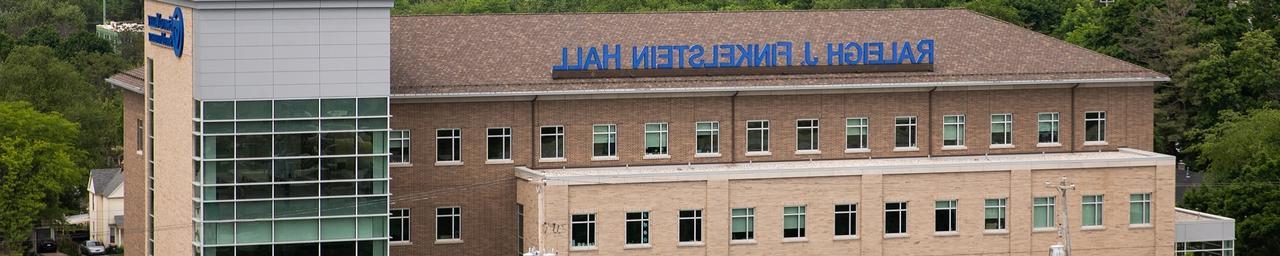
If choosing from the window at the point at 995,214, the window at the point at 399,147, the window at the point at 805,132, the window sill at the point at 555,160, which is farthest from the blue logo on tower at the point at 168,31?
the window at the point at 995,214

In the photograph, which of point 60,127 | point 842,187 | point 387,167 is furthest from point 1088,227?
point 60,127

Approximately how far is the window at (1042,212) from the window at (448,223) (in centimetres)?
2236

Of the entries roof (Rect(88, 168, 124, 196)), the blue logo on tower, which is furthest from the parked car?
the blue logo on tower

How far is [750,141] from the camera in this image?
104 metres

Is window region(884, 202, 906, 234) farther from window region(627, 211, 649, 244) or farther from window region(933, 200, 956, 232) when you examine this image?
window region(627, 211, 649, 244)

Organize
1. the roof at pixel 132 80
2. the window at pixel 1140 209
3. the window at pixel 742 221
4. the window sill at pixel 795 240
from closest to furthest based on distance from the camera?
the window at pixel 742 221 → the window sill at pixel 795 240 → the roof at pixel 132 80 → the window at pixel 1140 209

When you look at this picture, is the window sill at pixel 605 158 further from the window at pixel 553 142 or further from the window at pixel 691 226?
the window at pixel 691 226

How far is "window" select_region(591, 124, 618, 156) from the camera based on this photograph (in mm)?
102250

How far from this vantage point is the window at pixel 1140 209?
105000mm

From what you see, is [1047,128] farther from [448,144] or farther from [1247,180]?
[448,144]

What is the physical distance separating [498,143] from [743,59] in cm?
1009

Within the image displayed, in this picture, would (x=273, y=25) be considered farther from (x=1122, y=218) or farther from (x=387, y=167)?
(x=1122, y=218)

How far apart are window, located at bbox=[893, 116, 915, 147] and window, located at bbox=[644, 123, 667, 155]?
9.46 m

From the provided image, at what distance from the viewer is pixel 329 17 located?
9325 cm
